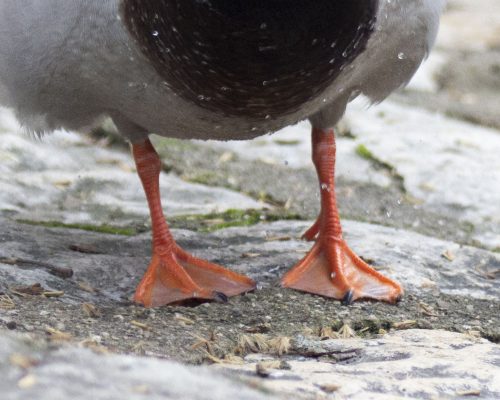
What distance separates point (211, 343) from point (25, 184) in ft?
6.32

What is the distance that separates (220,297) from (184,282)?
182mm

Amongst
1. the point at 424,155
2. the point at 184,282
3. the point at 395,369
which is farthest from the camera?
the point at 424,155

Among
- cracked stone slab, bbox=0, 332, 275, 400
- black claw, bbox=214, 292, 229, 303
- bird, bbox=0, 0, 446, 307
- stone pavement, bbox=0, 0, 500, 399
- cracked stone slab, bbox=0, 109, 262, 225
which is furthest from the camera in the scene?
cracked stone slab, bbox=0, 109, 262, 225

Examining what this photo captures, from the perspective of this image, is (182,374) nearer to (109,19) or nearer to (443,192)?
(109,19)

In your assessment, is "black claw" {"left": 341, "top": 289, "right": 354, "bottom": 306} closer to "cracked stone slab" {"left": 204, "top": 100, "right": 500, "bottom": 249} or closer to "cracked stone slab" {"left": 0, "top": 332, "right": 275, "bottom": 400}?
"cracked stone slab" {"left": 204, "top": 100, "right": 500, "bottom": 249}

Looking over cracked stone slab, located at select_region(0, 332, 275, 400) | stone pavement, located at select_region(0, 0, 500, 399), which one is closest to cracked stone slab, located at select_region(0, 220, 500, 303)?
stone pavement, located at select_region(0, 0, 500, 399)

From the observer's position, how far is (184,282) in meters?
3.25

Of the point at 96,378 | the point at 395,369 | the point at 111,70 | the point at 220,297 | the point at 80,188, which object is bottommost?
the point at 96,378

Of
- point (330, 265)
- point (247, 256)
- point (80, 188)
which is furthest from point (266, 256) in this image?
point (80, 188)

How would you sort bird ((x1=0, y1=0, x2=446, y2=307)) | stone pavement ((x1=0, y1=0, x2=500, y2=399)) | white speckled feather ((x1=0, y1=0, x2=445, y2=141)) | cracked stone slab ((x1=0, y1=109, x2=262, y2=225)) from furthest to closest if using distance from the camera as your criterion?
cracked stone slab ((x1=0, y1=109, x2=262, y2=225)) → white speckled feather ((x1=0, y1=0, x2=445, y2=141)) → bird ((x1=0, y1=0, x2=446, y2=307)) → stone pavement ((x1=0, y1=0, x2=500, y2=399))

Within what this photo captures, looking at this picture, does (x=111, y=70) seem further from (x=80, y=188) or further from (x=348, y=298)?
(x=80, y=188)

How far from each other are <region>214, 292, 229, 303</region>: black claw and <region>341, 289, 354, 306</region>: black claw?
374 millimetres

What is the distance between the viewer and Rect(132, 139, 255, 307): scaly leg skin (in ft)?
10.4

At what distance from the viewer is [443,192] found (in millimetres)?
4188
